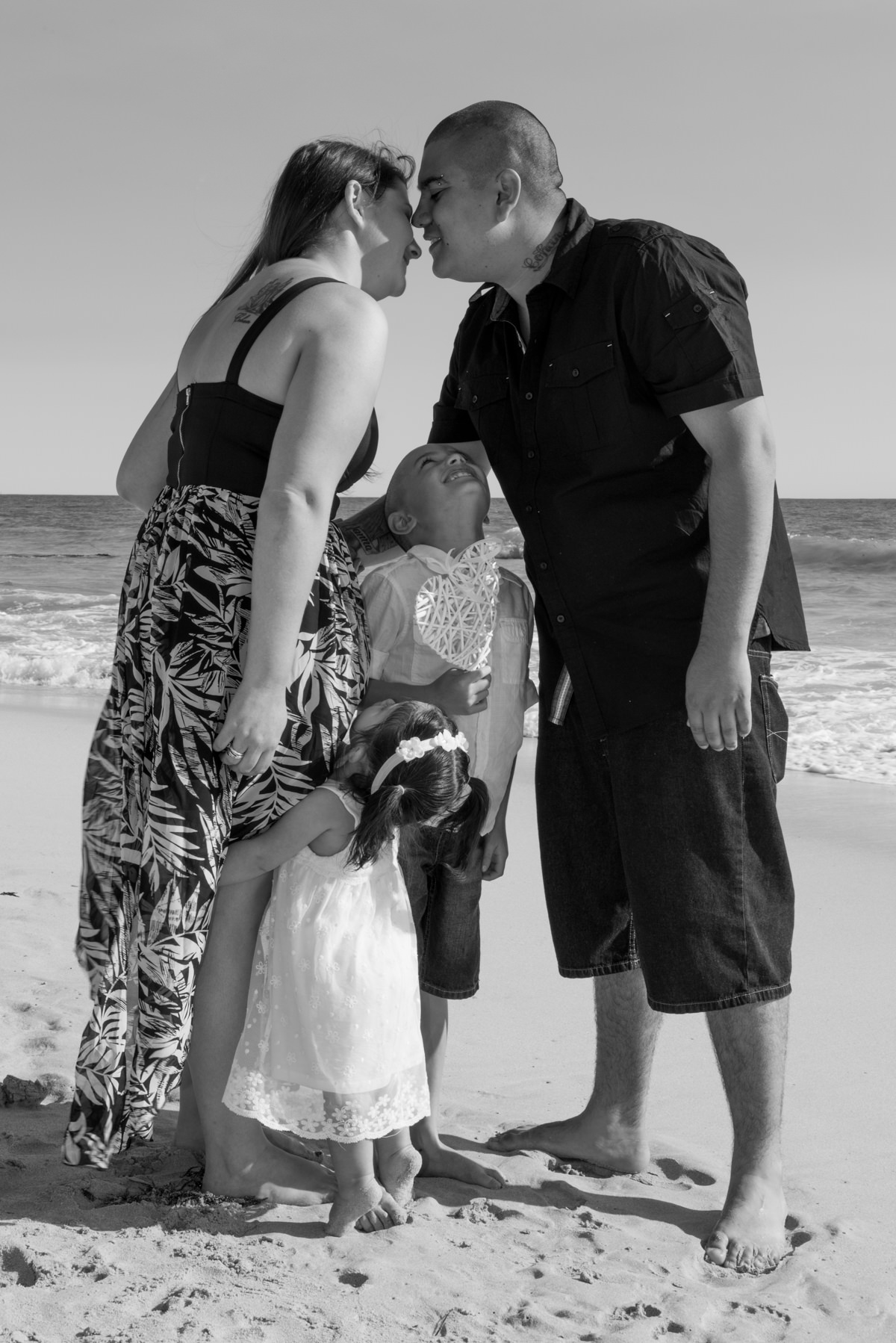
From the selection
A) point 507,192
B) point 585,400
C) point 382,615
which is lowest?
point 382,615

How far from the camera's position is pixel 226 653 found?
78.8 inches

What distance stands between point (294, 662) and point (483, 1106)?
1.36m

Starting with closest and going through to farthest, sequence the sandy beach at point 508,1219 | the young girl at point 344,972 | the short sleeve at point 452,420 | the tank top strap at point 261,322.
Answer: the sandy beach at point 508,1219 < the tank top strap at point 261,322 < the young girl at point 344,972 < the short sleeve at point 452,420

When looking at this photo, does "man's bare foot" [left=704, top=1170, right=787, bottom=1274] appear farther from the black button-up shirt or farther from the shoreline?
the shoreline

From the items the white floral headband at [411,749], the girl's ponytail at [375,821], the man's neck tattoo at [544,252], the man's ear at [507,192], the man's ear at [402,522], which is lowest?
the girl's ponytail at [375,821]

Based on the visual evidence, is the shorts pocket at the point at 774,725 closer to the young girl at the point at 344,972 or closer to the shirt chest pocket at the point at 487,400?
the young girl at the point at 344,972

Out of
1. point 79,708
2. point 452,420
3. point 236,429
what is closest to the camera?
point 236,429

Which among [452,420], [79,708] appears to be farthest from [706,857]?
[79,708]

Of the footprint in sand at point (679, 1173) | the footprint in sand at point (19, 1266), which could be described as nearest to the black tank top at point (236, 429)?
the footprint in sand at point (19, 1266)

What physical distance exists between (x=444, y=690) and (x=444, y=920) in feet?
1.57

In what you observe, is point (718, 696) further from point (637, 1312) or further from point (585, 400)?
point (637, 1312)

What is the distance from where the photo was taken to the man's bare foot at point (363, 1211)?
2.12 m

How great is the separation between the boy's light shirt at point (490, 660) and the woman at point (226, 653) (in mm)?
173

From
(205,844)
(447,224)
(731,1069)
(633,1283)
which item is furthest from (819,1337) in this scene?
(447,224)
